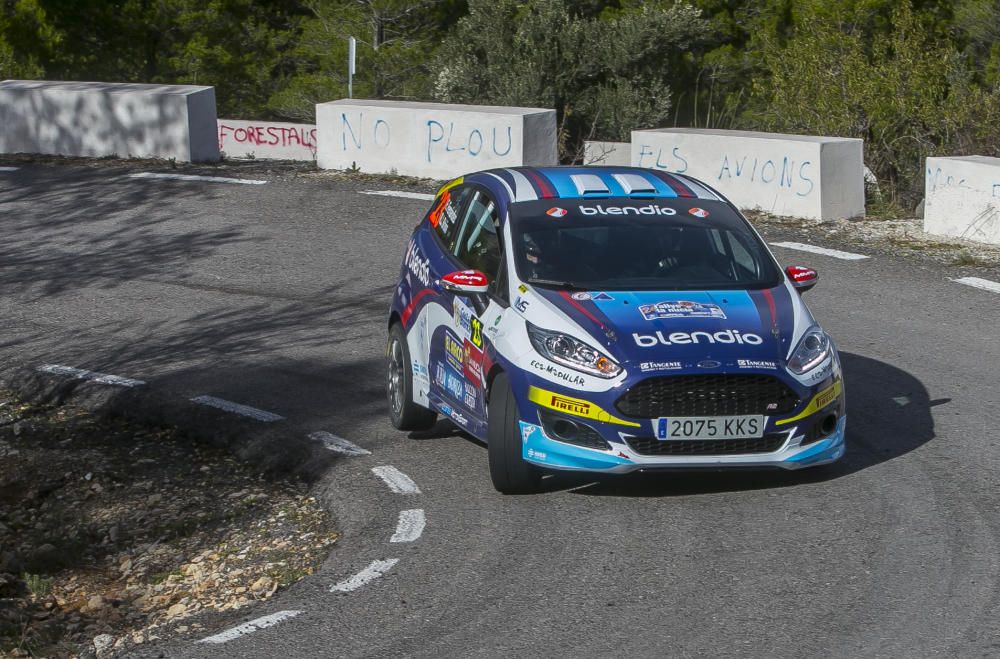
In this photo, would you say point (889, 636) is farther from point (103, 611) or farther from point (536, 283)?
point (103, 611)

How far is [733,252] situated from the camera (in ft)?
28.3

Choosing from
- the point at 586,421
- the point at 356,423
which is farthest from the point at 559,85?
the point at 586,421

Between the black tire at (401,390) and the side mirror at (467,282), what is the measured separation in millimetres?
1203

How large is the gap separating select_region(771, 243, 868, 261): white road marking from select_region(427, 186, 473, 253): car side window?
673cm

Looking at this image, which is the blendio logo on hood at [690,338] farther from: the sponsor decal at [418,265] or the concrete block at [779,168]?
the concrete block at [779,168]

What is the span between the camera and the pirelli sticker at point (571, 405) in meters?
7.39

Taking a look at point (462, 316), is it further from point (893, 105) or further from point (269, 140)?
point (269, 140)

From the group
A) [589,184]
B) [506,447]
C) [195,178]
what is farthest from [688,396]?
[195,178]

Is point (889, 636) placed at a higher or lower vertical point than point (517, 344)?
lower

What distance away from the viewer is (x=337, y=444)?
933 cm

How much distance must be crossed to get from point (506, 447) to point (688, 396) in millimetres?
1077

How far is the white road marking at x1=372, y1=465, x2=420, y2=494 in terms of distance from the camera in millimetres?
8295

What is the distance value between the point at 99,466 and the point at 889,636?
5573mm

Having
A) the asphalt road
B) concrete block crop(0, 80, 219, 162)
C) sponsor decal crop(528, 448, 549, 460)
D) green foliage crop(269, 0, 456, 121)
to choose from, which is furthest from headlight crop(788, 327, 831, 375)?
green foliage crop(269, 0, 456, 121)
